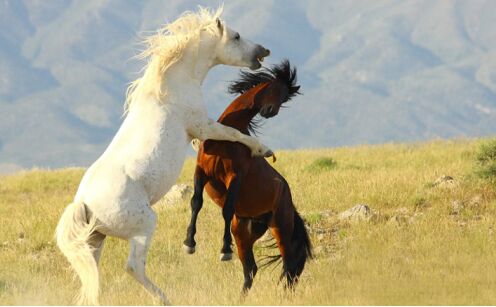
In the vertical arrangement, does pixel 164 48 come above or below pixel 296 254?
above

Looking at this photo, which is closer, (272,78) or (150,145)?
(150,145)

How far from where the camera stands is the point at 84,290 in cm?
837

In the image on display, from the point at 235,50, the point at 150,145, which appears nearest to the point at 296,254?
the point at 235,50

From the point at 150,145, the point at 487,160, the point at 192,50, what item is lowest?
the point at 150,145

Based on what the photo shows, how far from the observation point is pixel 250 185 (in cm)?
945

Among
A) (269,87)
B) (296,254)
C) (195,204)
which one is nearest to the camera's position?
(195,204)

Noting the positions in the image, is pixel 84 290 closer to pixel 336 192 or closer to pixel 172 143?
pixel 172 143

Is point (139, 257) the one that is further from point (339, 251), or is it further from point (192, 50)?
point (339, 251)

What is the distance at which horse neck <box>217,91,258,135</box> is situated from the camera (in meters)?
9.62

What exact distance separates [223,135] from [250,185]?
0.69 metres

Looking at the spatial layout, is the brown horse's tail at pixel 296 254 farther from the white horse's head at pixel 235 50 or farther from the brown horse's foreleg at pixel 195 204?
the white horse's head at pixel 235 50

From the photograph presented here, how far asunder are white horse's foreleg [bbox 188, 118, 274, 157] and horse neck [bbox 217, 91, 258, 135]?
1.30ft

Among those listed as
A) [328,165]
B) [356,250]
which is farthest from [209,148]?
[328,165]

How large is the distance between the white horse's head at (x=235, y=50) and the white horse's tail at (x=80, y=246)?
2.05 meters
